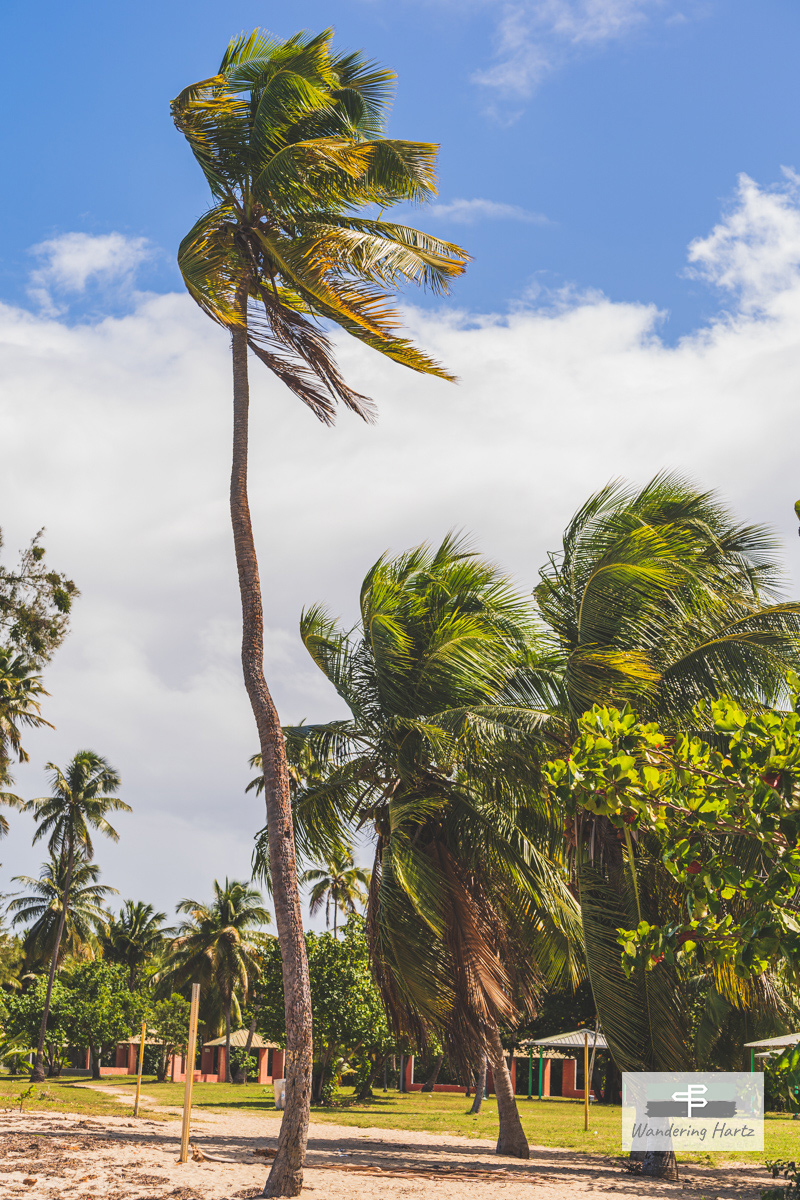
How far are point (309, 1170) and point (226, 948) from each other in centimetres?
3589

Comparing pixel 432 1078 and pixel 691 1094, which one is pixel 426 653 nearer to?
pixel 691 1094

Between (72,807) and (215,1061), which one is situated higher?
(72,807)

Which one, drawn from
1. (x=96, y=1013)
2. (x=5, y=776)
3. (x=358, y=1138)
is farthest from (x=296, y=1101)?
(x=96, y=1013)

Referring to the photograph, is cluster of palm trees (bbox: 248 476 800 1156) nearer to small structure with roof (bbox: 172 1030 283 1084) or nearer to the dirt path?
the dirt path

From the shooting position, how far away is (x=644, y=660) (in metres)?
11.0

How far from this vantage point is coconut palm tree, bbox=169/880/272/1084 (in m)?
44.8

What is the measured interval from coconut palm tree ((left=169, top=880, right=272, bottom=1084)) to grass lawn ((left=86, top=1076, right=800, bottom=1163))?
9.87 m

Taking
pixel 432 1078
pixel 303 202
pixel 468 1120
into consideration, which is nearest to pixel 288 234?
pixel 303 202

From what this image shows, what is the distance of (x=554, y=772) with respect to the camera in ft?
13.7

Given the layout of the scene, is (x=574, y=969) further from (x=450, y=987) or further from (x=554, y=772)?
(x=554, y=772)

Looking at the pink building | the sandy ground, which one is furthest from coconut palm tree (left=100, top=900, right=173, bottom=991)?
the sandy ground

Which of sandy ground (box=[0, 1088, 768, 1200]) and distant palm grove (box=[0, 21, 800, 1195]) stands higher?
distant palm grove (box=[0, 21, 800, 1195])

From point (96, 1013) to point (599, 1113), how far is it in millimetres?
20783

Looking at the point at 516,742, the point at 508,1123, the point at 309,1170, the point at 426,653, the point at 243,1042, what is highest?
the point at 426,653
